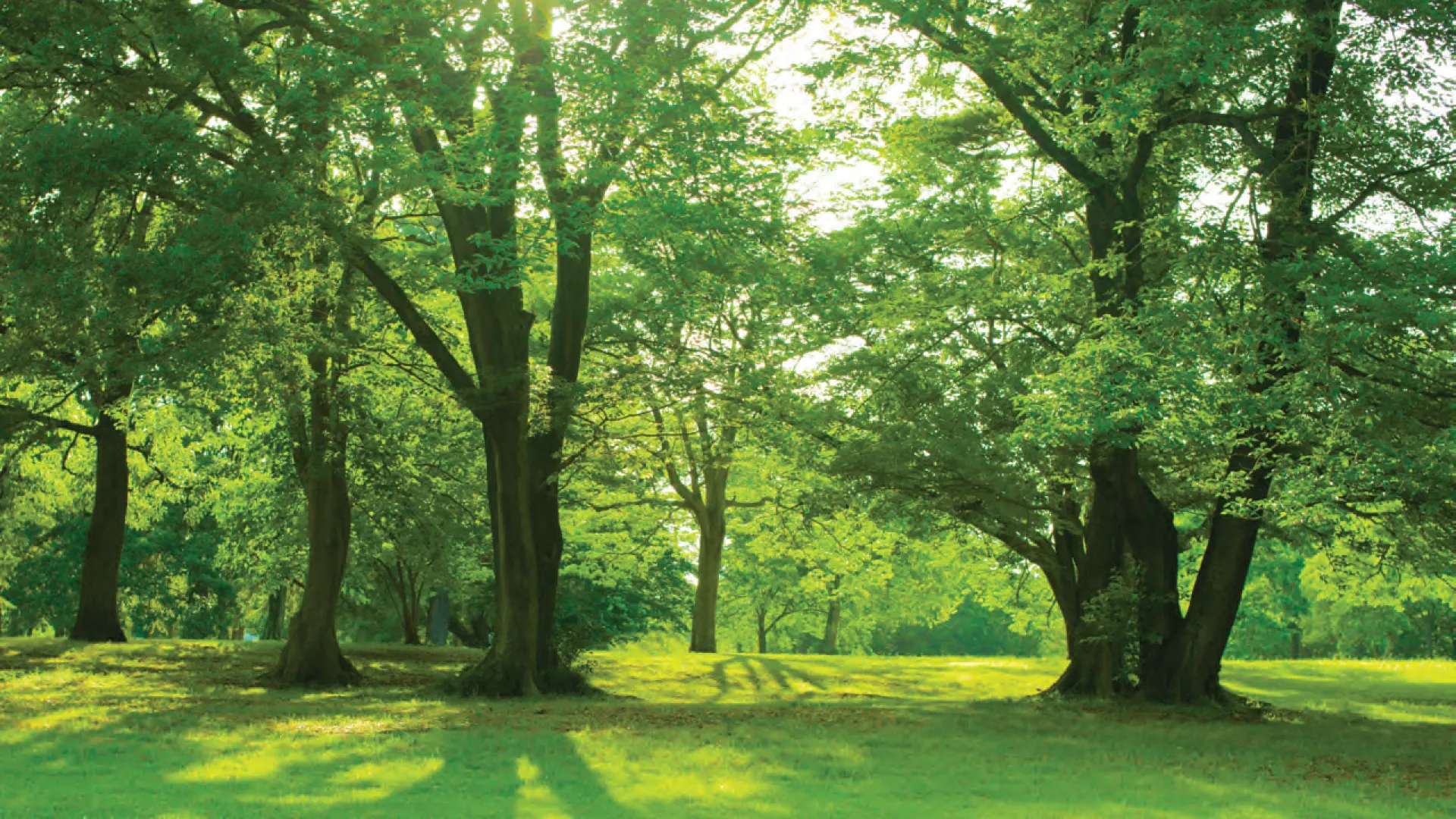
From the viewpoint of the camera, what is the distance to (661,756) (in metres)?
11.7

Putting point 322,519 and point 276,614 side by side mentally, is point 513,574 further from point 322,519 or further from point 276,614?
point 276,614

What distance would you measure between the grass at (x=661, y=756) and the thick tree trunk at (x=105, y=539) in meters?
4.52

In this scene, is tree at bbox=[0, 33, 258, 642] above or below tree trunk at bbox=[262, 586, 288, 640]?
above

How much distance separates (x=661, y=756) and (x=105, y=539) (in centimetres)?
1998

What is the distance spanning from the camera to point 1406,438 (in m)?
13.7

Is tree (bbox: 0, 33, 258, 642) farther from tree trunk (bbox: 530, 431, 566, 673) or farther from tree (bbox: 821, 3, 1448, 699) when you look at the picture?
tree (bbox: 821, 3, 1448, 699)

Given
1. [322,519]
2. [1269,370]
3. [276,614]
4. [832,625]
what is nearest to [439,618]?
[276,614]

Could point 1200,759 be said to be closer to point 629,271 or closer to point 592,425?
point 592,425

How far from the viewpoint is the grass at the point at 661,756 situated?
9062 mm

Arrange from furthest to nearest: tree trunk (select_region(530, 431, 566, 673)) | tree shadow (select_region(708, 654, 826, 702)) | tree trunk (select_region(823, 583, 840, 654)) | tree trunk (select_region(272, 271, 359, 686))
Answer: tree trunk (select_region(823, 583, 840, 654)) < tree shadow (select_region(708, 654, 826, 702)) < tree trunk (select_region(272, 271, 359, 686)) < tree trunk (select_region(530, 431, 566, 673))

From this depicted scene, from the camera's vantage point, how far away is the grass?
9.06 metres

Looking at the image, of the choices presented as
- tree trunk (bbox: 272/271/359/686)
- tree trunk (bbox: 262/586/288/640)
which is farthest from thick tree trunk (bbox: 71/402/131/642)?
tree trunk (bbox: 262/586/288/640)

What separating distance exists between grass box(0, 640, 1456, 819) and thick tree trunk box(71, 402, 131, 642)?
452cm

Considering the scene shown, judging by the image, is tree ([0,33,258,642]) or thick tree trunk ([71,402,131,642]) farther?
thick tree trunk ([71,402,131,642])
